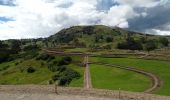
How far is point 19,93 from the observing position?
→ 4334 cm

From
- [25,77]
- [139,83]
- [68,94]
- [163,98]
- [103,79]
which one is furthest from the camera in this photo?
[25,77]

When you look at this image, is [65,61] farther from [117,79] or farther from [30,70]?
[117,79]

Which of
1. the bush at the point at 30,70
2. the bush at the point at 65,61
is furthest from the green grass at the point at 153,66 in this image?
the bush at the point at 30,70

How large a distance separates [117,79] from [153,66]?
13716 mm

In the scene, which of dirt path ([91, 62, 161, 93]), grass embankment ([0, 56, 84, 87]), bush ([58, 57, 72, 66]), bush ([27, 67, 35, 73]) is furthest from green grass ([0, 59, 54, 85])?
dirt path ([91, 62, 161, 93])

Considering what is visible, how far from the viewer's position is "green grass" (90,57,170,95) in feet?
173

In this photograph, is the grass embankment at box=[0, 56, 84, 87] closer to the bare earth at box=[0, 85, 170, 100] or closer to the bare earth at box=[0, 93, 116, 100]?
the bare earth at box=[0, 85, 170, 100]

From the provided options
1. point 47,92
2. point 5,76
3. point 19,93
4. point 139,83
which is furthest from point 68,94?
point 5,76

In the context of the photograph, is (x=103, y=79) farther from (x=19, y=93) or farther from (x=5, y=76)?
(x=5, y=76)

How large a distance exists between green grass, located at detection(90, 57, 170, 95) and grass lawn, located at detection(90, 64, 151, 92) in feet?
8.40

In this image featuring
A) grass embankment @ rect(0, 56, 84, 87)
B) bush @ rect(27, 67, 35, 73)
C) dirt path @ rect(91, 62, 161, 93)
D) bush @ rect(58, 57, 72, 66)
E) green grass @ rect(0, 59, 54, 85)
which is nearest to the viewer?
dirt path @ rect(91, 62, 161, 93)

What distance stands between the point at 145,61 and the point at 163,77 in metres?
23.1

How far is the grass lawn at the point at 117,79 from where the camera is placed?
175ft

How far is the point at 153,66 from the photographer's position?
7412 cm
